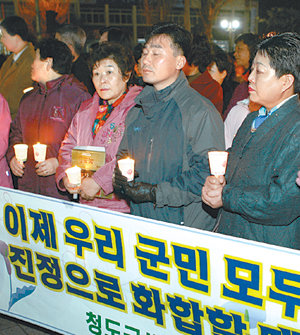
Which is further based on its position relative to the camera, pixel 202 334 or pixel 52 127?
pixel 52 127

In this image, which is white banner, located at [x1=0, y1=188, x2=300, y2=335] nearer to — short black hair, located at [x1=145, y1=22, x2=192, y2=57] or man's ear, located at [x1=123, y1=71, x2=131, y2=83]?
man's ear, located at [x1=123, y1=71, x2=131, y2=83]

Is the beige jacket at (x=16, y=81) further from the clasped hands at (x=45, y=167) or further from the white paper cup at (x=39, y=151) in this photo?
the white paper cup at (x=39, y=151)

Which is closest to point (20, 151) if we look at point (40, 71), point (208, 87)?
point (40, 71)

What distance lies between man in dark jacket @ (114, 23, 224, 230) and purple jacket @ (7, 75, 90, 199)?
973mm

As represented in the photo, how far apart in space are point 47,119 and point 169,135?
1.54 m

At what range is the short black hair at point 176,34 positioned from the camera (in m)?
3.37

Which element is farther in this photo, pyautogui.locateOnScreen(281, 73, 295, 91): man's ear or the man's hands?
the man's hands

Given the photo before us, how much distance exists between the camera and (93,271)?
2.96 m

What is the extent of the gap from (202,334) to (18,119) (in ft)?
9.45

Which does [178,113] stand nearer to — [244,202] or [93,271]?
[244,202]

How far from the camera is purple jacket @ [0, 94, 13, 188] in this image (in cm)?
438

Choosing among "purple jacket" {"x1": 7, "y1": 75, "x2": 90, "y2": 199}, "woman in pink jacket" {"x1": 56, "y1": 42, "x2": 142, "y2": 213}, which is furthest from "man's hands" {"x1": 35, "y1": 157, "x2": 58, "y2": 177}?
"woman in pink jacket" {"x1": 56, "y1": 42, "x2": 142, "y2": 213}

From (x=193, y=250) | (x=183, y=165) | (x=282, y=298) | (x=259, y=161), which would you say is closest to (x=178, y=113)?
(x=183, y=165)

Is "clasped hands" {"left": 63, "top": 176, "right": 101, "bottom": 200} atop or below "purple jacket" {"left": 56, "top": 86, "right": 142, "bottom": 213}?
below
